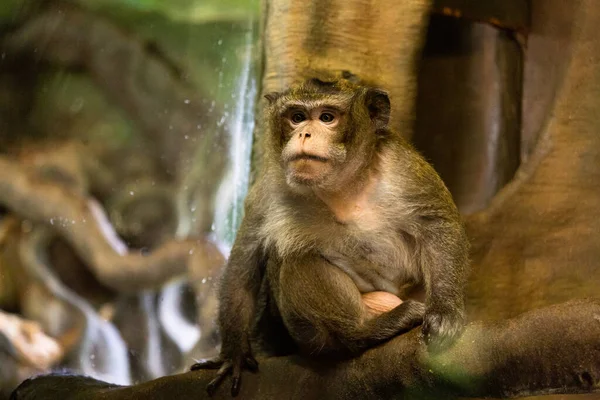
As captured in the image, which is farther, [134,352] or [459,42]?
[134,352]

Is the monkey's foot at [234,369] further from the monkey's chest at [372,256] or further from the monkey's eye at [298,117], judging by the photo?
the monkey's eye at [298,117]

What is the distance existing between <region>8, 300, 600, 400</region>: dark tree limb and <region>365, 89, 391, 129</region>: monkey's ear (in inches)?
51.1

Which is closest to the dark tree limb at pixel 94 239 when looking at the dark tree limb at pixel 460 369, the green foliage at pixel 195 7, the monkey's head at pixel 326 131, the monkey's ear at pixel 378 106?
the green foliage at pixel 195 7

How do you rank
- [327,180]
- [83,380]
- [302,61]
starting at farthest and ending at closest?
[302,61], [83,380], [327,180]

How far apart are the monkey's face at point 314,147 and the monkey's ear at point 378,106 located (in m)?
0.25

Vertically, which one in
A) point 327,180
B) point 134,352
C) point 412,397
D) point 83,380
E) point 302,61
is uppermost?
point 302,61

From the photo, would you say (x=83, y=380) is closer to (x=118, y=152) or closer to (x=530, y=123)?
(x=118, y=152)

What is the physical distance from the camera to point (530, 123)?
686 centimetres

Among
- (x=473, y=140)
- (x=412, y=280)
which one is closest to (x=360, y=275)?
(x=412, y=280)

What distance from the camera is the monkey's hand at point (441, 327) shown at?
3.46 m

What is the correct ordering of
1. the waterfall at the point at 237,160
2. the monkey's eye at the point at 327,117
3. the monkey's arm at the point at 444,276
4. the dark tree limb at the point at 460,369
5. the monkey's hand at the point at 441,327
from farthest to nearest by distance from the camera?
the waterfall at the point at 237,160
the monkey's eye at the point at 327,117
the monkey's arm at the point at 444,276
the monkey's hand at the point at 441,327
the dark tree limb at the point at 460,369

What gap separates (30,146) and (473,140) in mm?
4363

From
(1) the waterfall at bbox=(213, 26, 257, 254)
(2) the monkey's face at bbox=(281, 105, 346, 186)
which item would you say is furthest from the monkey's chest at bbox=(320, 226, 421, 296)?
(1) the waterfall at bbox=(213, 26, 257, 254)

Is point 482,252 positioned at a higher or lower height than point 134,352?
higher
